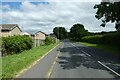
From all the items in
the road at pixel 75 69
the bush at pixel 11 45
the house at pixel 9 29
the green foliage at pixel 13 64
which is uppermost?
the house at pixel 9 29

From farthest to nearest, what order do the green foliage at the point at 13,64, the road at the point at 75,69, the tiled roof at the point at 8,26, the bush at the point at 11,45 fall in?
the tiled roof at the point at 8,26
the bush at the point at 11,45
the green foliage at the point at 13,64
the road at the point at 75,69

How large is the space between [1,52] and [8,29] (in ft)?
143

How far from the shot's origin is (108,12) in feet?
121

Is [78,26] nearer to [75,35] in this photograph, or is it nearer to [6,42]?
[75,35]

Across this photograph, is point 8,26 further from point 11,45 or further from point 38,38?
point 11,45

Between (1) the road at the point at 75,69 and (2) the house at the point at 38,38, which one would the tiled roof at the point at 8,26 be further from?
(1) the road at the point at 75,69

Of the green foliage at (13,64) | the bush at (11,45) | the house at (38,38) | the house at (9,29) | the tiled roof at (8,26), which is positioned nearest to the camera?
the green foliage at (13,64)

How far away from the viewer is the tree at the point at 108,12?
104ft

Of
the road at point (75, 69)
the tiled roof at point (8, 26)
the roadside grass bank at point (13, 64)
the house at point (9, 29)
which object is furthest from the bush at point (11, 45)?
the tiled roof at point (8, 26)

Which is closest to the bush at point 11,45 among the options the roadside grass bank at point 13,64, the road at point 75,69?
the roadside grass bank at point 13,64

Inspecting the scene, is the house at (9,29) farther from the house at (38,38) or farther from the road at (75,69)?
the road at (75,69)

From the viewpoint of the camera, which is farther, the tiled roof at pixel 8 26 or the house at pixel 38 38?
the tiled roof at pixel 8 26

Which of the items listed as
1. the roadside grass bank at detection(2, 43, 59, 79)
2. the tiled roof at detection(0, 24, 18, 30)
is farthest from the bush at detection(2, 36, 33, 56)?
the tiled roof at detection(0, 24, 18, 30)

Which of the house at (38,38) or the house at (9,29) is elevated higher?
the house at (9,29)
